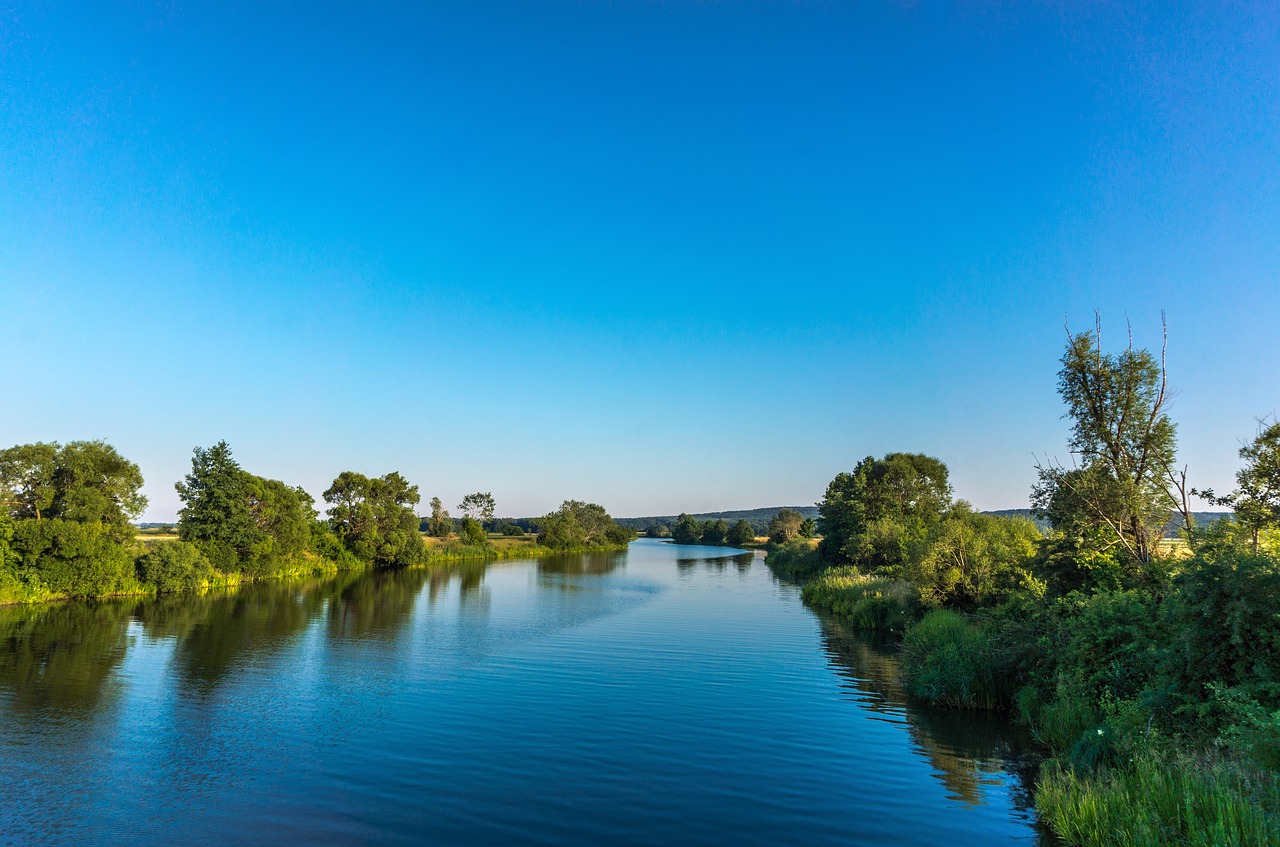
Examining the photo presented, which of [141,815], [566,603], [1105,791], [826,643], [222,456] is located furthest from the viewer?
[222,456]

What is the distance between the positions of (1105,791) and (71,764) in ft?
66.0

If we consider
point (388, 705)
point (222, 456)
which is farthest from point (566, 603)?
point (222, 456)

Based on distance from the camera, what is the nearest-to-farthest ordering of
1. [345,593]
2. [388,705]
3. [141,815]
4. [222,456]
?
[141,815], [388,705], [345,593], [222,456]

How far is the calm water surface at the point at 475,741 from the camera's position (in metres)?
11.6

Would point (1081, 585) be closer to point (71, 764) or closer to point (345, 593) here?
point (71, 764)

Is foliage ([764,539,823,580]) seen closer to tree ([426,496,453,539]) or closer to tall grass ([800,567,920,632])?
tall grass ([800,567,920,632])

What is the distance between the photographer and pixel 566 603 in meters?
46.9

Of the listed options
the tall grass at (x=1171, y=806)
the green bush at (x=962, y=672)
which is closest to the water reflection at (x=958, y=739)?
the green bush at (x=962, y=672)

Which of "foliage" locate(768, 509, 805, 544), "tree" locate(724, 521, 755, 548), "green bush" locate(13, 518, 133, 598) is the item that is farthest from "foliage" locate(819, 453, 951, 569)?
"tree" locate(724, 521, 755, 548)

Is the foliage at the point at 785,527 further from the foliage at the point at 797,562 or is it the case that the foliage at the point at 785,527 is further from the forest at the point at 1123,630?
the forest at the point at 1123,630

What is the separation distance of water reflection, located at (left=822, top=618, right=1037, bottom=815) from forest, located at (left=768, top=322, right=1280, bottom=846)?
0.63 m

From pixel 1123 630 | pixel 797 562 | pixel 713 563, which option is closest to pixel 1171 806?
pixel 1123 630

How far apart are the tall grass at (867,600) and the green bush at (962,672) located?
890 centimetres

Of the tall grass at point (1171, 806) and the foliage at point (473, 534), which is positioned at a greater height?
the tall grass at point (1171, 806)
